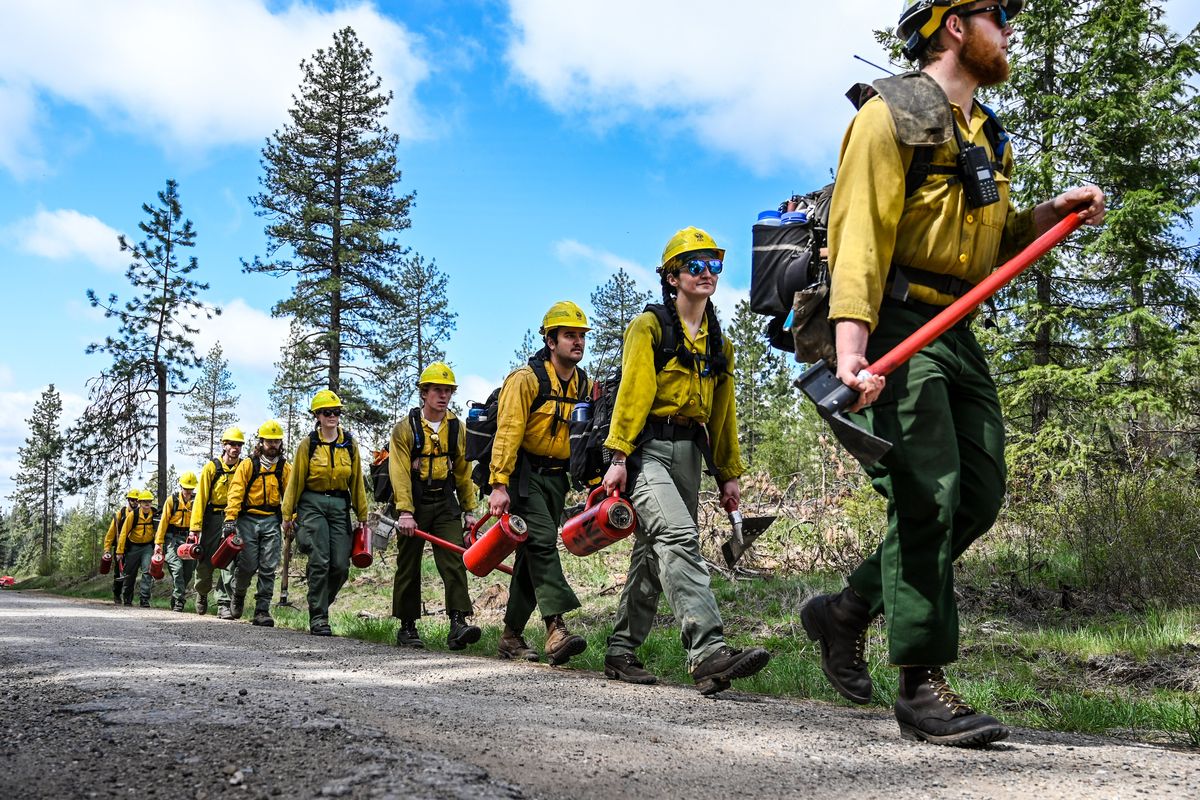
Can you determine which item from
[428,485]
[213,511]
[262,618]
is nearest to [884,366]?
[428,485]

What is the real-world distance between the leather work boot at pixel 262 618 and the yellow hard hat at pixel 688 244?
803 centimetres

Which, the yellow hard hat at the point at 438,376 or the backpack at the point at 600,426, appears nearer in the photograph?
the backpack at the point at 600,426

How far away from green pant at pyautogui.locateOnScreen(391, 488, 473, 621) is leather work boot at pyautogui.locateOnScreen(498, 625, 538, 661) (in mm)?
1324

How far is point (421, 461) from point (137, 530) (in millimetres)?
14378

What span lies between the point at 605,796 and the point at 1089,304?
50.7 ft

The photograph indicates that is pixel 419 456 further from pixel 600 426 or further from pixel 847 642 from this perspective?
pixel 847 642

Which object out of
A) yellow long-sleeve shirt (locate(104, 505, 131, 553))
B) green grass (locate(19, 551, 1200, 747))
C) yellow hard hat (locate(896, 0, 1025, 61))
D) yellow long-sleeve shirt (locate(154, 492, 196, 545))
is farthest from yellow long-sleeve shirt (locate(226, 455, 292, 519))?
yellow hard hat (locate(896, 0, 1025, 61))

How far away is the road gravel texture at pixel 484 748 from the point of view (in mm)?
2484

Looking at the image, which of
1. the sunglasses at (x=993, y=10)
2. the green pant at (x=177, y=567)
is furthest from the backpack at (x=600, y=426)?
the green pant at (x=177, y=567)

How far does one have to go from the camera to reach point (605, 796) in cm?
253

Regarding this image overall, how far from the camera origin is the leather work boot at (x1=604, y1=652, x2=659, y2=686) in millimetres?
5777

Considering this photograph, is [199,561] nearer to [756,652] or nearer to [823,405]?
[756,652]

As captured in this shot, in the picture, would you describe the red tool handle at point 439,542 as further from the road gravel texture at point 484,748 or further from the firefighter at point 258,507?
the firefighter at point 258,507

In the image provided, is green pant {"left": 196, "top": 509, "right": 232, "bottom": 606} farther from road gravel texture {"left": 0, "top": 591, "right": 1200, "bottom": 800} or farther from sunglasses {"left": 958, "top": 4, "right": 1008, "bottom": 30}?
sunglasses {"left": 958, "top": 4, "right": 1008, "bottom": 30}
